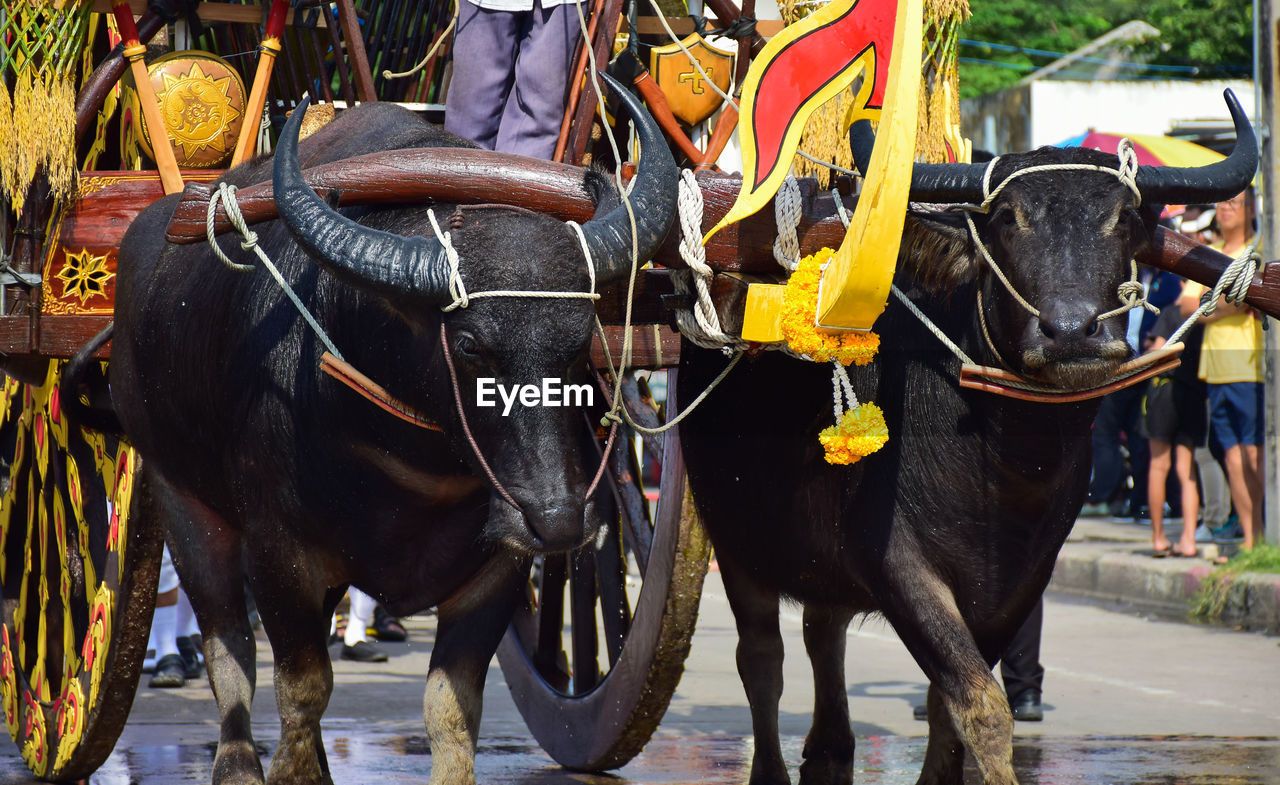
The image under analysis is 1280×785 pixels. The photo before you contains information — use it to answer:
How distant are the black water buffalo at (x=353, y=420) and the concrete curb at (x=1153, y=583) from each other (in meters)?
6.04

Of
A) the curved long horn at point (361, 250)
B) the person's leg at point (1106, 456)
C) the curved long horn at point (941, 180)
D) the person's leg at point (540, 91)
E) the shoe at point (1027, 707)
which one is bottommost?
the person's leg at point (1106, 456)

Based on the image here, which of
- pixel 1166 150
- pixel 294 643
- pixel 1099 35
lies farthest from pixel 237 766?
pixel 1099 35

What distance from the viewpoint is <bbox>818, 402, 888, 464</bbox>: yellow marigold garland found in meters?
3.53

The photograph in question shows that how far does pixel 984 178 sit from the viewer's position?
3.52 metres

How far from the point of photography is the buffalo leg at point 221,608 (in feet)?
13.4

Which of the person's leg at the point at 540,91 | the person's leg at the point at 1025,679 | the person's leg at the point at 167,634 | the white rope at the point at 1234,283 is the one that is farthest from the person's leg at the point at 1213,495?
the white rope at the point at 1234,283

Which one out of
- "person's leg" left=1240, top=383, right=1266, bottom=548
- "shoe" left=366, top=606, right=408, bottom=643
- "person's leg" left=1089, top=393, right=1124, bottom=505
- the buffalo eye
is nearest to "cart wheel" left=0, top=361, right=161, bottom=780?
the buffalo eye

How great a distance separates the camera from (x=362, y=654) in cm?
805

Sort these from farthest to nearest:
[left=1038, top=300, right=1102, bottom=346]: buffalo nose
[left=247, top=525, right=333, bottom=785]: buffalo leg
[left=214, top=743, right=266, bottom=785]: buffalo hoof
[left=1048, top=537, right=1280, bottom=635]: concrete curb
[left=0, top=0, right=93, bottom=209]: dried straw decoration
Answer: [left=1048, top=537, right=1280, bottom=635]: concrete curb → [left=0, top=0, right=93, bottom=209]: dried straw decoration → [left=214, top=743, right=266, bottom=785]: buffalo hoof → [left=247, top=525, right=333, bottom=785]: buffalo leg → [left=1038, top=300, right=1102, bottom=346]: buffalo nose

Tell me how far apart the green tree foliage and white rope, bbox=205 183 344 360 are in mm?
22745

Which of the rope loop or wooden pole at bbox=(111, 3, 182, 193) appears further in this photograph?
wooden pole at bbox=(111, 3, 182, 193)

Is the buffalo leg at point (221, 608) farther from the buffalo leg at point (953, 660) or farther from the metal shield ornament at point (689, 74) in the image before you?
the metal shield ornament at point (689, 74)

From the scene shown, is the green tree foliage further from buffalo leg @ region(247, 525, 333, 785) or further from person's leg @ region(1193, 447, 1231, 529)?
buffalo leg @ region(247, 525, 333, 785)

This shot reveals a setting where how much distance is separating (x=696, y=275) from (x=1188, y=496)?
7231mm
